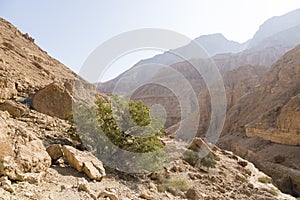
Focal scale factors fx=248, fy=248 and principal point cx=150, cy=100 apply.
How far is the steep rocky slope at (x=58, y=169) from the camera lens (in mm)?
4293

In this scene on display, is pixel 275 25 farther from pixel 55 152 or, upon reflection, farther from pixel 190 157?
pixel 55 152

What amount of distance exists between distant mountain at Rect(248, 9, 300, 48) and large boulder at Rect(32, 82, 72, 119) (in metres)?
141

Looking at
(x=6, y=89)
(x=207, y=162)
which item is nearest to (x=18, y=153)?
(x=6, y=89)

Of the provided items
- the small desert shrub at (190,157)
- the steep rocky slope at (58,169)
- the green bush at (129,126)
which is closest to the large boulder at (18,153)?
the steep rocky slope at (58,169)

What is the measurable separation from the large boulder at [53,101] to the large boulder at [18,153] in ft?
18.0

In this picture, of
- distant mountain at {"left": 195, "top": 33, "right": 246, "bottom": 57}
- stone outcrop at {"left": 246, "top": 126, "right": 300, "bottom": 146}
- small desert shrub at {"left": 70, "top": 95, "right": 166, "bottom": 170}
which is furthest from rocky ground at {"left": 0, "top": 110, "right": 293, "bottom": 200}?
distant mountain at {"left": 195, "top": 33, "right": 246, "bottom": 57}

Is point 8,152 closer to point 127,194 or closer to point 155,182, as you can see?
point 127,194

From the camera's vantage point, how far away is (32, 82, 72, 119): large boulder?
34.4 feet

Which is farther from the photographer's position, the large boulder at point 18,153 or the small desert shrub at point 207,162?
the small desert shrub at point 207,162

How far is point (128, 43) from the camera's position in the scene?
10609mm

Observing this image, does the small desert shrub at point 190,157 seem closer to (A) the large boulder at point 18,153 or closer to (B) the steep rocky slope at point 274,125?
(A) the large boulder at point 18,153

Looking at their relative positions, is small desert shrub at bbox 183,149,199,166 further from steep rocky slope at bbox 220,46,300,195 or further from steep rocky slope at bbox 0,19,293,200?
steep rocky slope at bbox 220,46,300,195

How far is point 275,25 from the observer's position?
146 m

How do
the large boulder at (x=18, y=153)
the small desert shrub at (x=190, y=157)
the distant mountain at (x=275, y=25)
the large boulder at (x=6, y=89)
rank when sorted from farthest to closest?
the distant mountain at (x=275, y=25) < the small desert shrub at (x=190, y=157) < the large boulder at (x=6, y=89) < the large boulder at (x=18, y=153)
